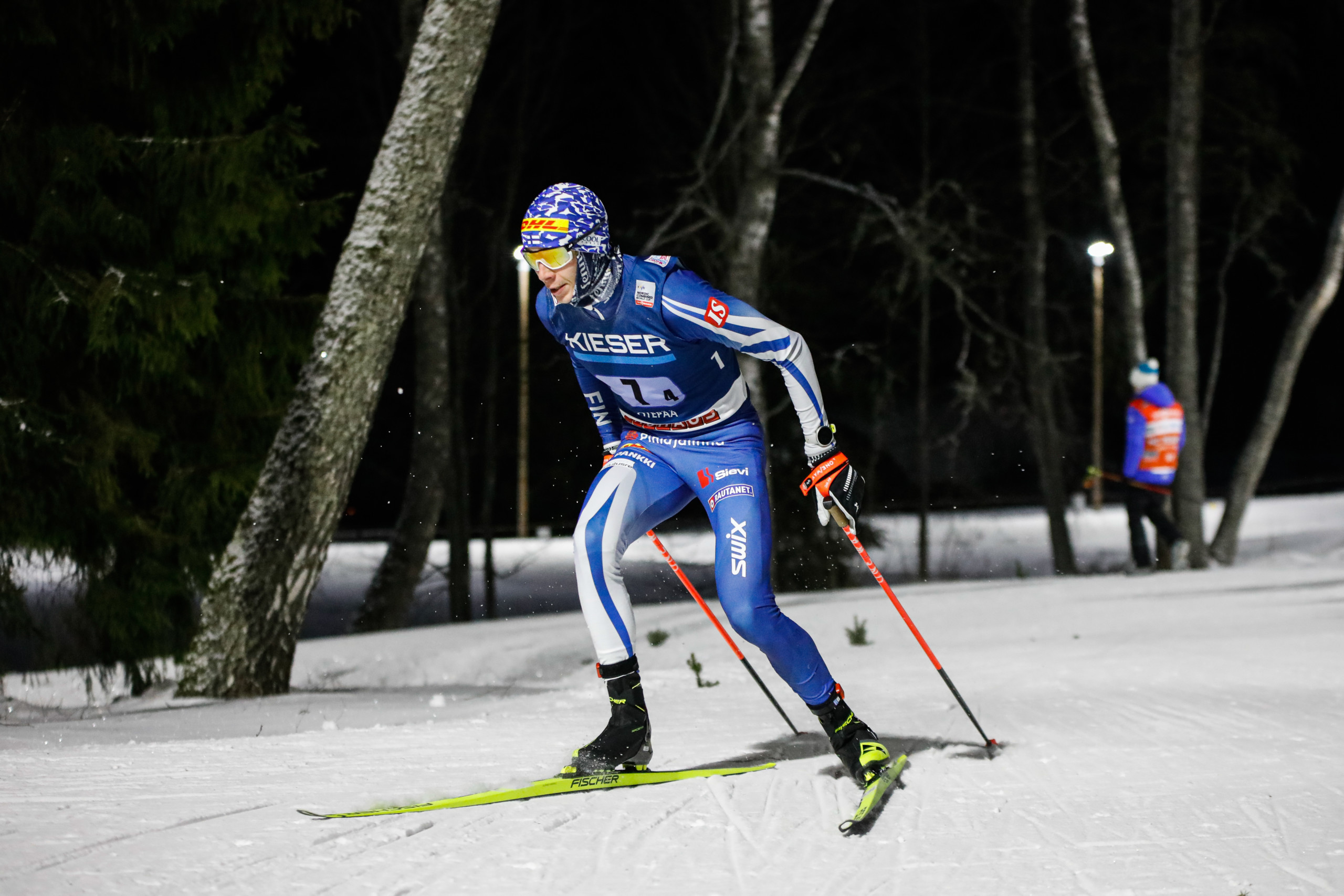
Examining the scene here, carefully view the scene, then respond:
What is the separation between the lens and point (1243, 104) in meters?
18.3

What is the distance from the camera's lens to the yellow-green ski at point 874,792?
12.6ft

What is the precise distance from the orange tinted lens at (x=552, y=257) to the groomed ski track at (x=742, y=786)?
1.81m

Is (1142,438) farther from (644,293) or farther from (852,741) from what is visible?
(644,293)

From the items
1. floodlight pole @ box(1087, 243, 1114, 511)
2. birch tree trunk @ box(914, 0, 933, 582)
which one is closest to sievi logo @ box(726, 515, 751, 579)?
floodlight pole @ box(1087, 243, 1114, 511)

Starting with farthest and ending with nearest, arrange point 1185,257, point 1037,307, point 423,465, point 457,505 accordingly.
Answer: point 1037,307
point 457,505
point 423,465
point 1185,257

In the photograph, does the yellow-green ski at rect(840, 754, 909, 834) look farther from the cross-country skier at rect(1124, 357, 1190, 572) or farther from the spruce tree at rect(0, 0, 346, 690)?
the cross-country skier at rect(1124, 357, 1190, 572)

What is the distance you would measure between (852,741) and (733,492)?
0.96 metres

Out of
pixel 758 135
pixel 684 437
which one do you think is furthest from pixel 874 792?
pixel 758 135

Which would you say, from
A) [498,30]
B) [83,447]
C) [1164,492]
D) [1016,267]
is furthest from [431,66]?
[1016,267]

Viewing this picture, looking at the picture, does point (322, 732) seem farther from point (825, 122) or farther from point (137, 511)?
point (825, 122)

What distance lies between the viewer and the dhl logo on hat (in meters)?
4.25

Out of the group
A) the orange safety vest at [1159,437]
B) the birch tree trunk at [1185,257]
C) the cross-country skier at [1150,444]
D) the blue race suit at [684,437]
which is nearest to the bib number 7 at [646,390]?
the blue race suit at [684,437]

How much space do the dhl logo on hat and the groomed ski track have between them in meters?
1.91

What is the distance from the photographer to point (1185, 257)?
46.3ft
